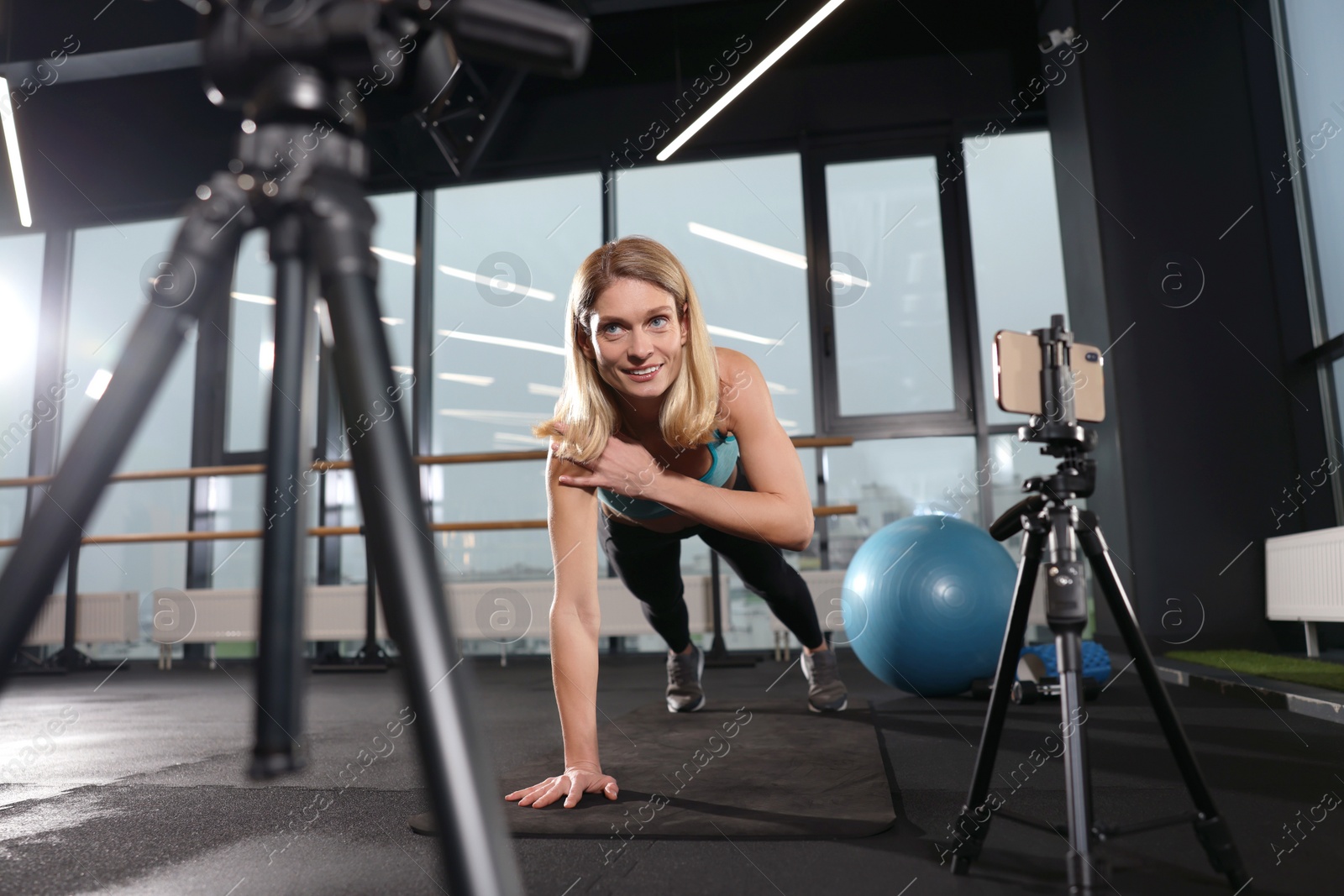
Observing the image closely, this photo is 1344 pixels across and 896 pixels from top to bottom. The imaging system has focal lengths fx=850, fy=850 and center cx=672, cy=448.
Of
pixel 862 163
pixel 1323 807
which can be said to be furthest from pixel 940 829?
pixel 862 163

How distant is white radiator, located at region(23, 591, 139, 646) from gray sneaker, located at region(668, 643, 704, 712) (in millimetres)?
4326

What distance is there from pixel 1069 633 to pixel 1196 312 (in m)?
3.79

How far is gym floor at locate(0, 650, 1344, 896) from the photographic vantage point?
1159 millimetres

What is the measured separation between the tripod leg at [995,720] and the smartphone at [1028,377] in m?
0.17

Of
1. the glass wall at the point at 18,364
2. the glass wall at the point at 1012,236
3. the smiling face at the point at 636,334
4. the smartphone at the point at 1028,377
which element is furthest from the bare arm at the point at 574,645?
the glass wall at the point at 18,364

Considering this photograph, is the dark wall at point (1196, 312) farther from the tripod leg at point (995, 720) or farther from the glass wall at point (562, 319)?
the tripod leg at point (995, 720)

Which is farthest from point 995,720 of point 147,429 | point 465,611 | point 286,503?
point 147,429

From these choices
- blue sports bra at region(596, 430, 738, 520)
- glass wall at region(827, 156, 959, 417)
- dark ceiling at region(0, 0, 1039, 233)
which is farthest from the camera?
dark ceiling at region(0, 0, 1039, 233)

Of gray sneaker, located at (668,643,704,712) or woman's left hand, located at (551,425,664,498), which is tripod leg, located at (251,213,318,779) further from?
gray sneaker, located at (668,643,704,712)

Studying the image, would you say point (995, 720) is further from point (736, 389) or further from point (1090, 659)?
point (1090, 659)

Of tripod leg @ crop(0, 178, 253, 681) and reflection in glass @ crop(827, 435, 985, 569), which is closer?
tripod leg @ crop(0, 178, 253, 681)

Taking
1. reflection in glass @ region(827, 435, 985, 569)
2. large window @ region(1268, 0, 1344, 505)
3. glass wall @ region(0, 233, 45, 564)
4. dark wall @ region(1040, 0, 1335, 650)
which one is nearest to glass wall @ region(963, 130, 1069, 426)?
reflection in glass @ region(827, 435, 985, 569)

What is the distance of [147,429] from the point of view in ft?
18.5

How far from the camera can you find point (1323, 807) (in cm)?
146
